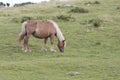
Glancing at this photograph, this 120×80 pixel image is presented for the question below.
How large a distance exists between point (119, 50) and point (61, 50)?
9.72 feet

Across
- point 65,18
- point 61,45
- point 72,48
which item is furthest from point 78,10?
point 61,45

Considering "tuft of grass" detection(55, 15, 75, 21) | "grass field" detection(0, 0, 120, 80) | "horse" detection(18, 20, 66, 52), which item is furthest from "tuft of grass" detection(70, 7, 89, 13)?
"horse" detection(18, 20, 66, 52)

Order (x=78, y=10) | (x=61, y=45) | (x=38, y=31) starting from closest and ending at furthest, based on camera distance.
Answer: (x=38, y=31) < (x=61, y=45) < (x=78, y=10)

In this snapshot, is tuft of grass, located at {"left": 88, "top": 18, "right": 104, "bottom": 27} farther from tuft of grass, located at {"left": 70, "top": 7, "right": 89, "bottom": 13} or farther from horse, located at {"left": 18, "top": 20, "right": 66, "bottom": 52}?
horse, located at {"left": 18, "top": 20, "right": 66, "bottom": 52}

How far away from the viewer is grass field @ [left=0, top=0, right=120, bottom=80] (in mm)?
14797

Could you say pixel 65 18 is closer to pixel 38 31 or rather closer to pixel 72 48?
pixel 72 48

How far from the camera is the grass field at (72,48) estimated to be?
14.8 metres

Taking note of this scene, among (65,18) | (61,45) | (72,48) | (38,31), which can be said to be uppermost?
(38,31)

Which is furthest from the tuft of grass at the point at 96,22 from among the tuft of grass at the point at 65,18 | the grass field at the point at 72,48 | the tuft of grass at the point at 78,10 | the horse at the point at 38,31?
the horse at the point at 38,31

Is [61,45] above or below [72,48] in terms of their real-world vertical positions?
above

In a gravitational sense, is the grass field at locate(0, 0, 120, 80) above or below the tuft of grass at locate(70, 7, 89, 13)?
below

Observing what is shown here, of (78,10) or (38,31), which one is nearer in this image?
(38,31)

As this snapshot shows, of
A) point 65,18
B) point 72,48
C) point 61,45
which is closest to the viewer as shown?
point 61,45

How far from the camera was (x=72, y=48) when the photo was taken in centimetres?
2142
